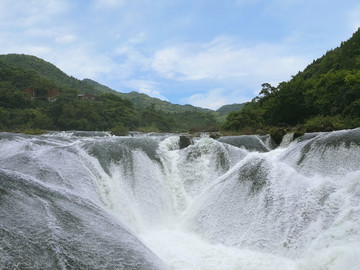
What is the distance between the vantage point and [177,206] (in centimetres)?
1134

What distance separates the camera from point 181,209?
11.2 meters

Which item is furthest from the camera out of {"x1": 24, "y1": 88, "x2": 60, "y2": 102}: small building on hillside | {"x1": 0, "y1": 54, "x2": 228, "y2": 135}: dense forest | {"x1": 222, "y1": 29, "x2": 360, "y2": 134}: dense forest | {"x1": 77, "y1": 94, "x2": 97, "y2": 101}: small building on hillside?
{"x1": 77, "y1": 94, "x2": 97, "y2": 101}: small building on hillside

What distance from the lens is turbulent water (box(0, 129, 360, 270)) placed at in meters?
5.20

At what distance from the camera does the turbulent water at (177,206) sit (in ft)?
17.1

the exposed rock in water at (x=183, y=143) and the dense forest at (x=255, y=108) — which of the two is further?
the dense forest at (x=255, y=108)

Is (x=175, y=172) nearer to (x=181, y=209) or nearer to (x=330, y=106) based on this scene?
(x=181, y=209)

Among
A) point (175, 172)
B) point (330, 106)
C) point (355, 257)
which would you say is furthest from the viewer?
point (330, 106)

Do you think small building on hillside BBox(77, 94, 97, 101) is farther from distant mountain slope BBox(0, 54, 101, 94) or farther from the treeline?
distant mountain slope BBox(0, 54, 101, 94)

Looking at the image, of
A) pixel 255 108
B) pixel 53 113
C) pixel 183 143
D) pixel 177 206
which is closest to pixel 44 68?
pixel 53 113

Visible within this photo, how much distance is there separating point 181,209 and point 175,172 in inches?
76.0

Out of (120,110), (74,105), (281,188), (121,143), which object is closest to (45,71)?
(120,110)

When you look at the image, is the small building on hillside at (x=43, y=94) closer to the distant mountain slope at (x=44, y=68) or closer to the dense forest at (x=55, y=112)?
the dense forest at (x=55, y=112)

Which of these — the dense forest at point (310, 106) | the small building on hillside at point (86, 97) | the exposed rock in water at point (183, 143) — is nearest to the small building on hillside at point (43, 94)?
the small building on hillside at point (86, 97)

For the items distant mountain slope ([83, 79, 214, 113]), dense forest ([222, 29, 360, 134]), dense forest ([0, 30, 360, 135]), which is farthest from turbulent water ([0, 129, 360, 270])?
distant mountain slope ([83, 79, 214, 113])
